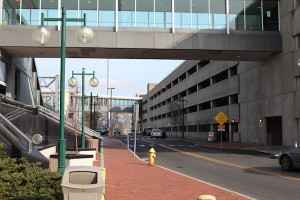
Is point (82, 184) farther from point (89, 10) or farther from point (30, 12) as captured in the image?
point (30, 12)

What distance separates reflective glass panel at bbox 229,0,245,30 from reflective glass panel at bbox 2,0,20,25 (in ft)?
60.7

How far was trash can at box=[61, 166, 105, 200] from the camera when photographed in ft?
Result: 18.7

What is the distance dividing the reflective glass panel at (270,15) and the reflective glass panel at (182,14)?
7.43 metres

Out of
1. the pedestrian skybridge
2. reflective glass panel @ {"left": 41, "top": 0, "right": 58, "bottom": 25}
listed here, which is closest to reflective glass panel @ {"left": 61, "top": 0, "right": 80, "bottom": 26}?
the pedestrian skybridge

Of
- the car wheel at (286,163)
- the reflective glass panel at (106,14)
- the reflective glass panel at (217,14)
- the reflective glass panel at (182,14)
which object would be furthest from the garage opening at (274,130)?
the car wheel at (286,163)

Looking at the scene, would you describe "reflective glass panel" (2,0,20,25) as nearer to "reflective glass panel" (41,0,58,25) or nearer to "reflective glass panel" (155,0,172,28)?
"reflective glass panel" (41,0,58,25)

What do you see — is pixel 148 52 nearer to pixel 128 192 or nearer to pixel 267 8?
pixel 267 8

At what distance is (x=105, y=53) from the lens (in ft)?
104

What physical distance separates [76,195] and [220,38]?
26423mm

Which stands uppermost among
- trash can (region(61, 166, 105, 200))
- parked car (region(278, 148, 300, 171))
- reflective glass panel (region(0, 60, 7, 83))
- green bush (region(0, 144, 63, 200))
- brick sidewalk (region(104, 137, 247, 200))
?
reflective glass panel (region(0, 60, 7, 83))

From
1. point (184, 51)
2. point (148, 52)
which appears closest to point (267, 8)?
point (184, 51)

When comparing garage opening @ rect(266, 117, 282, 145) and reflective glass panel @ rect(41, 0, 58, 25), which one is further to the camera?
garage opening @ rect(266, 117, 282, 145)

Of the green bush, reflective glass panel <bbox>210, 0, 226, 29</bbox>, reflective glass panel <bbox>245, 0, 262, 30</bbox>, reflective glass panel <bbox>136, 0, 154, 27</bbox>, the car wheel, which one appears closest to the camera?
the green bush

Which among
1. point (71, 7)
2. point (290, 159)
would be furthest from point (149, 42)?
point (290, 159)
